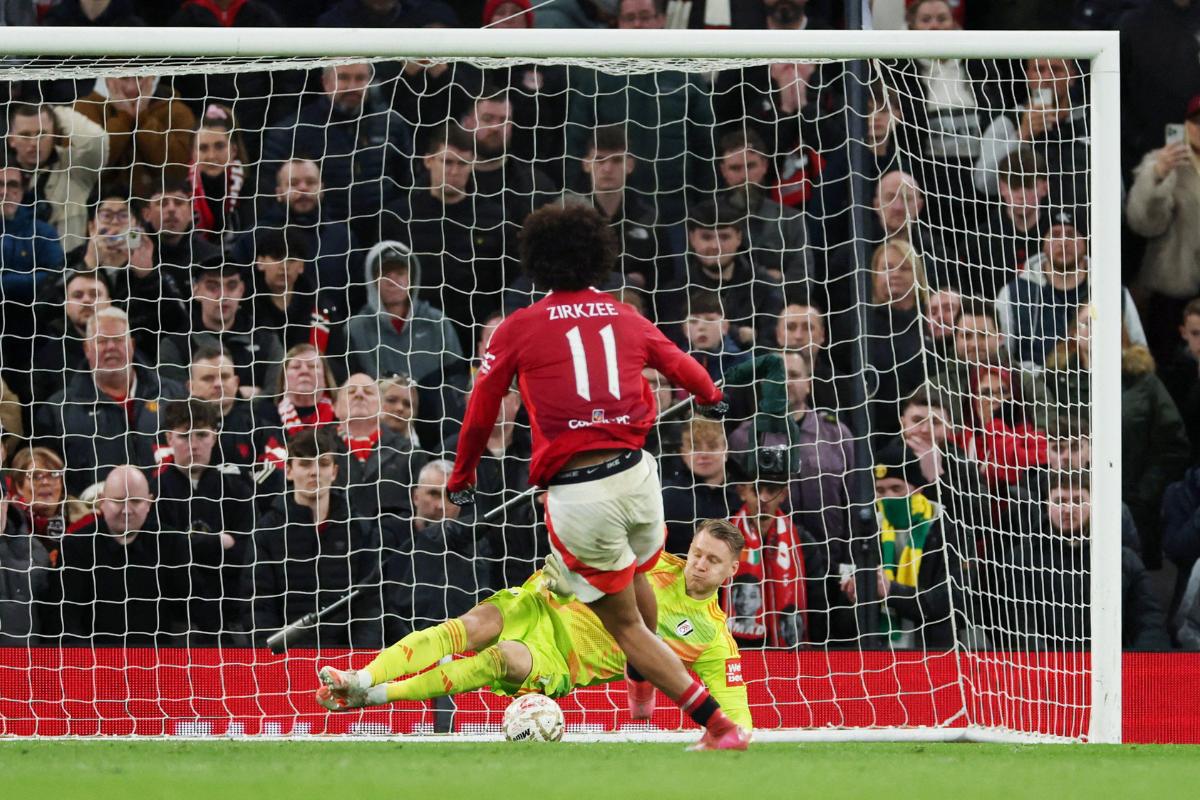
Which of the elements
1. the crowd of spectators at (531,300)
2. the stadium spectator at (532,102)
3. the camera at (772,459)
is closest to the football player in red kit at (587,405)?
the crowd of spectators at (531,300)

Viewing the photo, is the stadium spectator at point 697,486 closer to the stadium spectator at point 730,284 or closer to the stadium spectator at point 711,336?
the stadium spectator at point 711,336

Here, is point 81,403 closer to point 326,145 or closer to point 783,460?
point 326,145

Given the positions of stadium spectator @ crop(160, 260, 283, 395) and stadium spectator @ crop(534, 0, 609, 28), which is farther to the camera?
stadium spectator @ crop(534, 0, 609, 28)

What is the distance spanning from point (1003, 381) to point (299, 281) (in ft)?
12.1

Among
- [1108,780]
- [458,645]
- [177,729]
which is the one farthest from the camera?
[177,729]

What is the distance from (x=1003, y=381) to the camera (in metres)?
8.64

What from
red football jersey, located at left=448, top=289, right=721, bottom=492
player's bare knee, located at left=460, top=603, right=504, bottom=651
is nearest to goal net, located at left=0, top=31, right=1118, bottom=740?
player's bare knee, located at left=460, top=603, right=504, bottom=651

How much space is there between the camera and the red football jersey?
576cm

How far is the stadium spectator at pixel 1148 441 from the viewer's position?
8.79 meters

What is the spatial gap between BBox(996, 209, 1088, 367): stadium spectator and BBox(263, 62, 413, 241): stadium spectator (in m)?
3.24

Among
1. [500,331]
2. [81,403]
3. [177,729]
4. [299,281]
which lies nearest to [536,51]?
[500,331]

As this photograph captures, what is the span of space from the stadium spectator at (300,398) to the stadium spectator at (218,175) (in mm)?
838

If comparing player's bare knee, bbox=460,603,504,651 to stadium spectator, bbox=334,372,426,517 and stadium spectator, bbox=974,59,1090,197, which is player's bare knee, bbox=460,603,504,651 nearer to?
stadium spectator, bbox=334,372,426,517

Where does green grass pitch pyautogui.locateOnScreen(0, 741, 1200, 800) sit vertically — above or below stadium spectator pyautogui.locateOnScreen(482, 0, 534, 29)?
below
